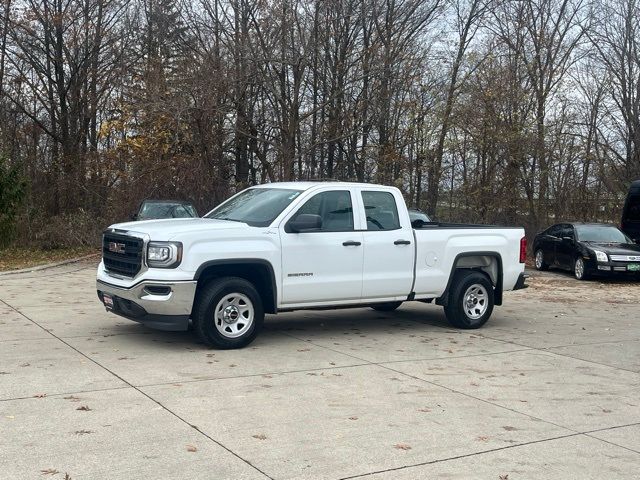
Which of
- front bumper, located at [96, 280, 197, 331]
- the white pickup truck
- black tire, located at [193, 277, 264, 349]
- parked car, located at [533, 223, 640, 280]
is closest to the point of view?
front bumper, located at [96, 280, 197, 331]

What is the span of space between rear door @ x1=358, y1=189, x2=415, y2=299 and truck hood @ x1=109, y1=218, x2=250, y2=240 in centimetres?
173

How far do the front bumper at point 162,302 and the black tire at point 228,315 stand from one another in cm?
18

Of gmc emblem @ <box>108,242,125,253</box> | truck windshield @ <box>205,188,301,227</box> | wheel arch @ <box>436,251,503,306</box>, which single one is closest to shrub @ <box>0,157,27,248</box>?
truck windshield @ <box>205,188,301,227</box>

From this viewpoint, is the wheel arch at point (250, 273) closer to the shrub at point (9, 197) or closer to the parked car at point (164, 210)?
the parked car at point (164, 210)

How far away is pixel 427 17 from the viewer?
99.8 feet

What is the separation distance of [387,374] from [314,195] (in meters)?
2.73

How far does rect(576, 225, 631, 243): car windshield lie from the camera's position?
1983 centimetres

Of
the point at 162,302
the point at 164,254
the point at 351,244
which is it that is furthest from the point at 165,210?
the point at 162,302

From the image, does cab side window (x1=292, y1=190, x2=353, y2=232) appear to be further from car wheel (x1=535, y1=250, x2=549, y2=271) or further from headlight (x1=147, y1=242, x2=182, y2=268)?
car wheel (x1=535, y1=250, x2=549, y2=271)

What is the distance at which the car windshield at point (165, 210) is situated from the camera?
788 inches

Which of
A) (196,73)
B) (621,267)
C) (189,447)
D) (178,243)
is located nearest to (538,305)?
(621,267)

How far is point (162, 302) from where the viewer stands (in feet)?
27.6

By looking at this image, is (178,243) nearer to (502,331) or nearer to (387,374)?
(387,374)

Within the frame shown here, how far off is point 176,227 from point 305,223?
150cm
